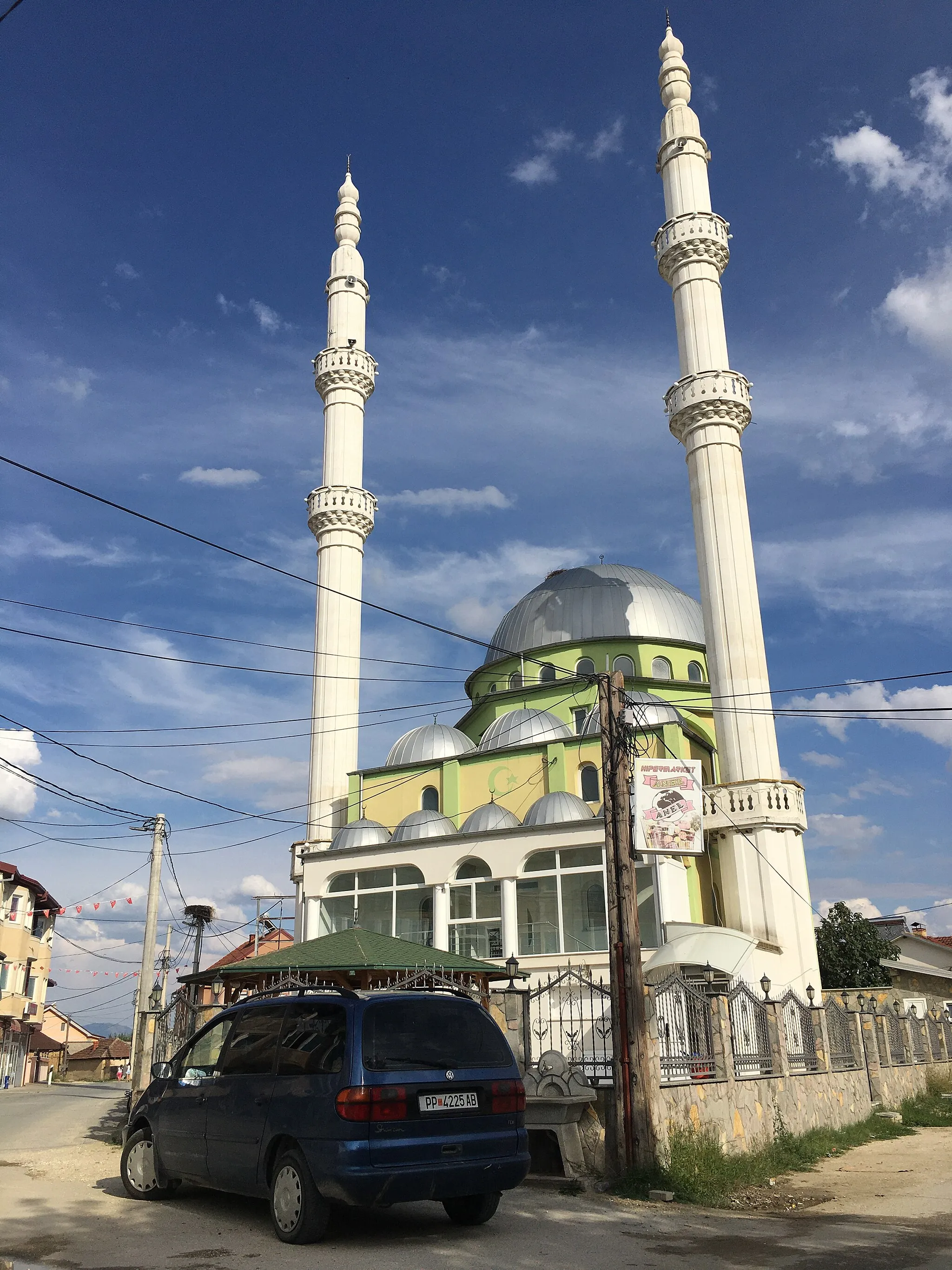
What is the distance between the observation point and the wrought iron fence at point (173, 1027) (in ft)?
50.8

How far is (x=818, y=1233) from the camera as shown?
329 inches

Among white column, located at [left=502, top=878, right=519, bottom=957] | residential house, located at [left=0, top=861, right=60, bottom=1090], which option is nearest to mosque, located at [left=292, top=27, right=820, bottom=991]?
white column, located at [left=502, top=878, right=519, bottom=957]

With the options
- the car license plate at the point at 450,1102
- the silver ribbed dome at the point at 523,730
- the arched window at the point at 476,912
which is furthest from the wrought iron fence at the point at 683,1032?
the silver ribbed dome at the point at 523,730

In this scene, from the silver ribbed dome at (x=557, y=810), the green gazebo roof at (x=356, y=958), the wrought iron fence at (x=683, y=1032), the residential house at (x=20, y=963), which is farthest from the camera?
the residential house at (x=20, y=963)

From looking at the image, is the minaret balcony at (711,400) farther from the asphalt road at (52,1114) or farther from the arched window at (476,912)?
the asphalt road at (52,1114)

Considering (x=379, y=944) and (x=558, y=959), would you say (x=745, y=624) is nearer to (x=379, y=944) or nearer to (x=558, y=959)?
(x=558, y=959)

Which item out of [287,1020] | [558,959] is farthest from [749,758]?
[287,1020]

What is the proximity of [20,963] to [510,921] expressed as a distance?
27.1 m

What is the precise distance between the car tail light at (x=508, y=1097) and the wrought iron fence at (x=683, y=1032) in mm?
5020

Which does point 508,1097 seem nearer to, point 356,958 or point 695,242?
point 356,958

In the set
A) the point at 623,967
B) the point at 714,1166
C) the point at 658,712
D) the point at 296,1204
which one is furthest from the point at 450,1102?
the point at 658,712

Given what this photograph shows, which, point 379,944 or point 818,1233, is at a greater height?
point 379,944

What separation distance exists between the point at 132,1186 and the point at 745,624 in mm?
23235

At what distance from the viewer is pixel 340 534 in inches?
1457
